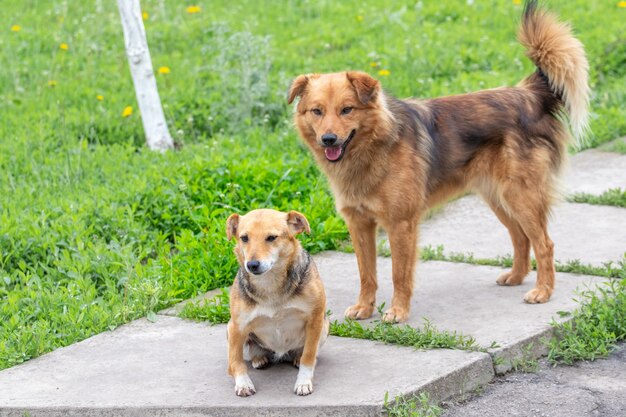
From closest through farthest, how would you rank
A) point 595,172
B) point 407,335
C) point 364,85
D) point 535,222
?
point 407,335 < point 364,85 < point 535,222 < point 595,172

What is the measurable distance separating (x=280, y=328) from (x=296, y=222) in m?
0.52

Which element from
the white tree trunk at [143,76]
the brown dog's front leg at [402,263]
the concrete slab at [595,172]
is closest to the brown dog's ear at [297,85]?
the brown dog's front leg at [402,263]

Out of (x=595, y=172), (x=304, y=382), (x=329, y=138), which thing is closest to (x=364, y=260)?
(x=329, y=138)

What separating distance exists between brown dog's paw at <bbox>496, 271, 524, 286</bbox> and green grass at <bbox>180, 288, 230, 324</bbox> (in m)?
1.71

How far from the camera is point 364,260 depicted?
18.2 ft

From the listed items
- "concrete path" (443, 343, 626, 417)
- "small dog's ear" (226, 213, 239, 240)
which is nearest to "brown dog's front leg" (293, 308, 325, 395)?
"small dog's ear" (226, 213, 239, 240)

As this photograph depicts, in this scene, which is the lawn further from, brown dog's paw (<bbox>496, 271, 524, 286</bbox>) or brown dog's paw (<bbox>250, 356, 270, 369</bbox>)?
brown dog's paw (<bbox>496, 271, 524, 286</bbox>)

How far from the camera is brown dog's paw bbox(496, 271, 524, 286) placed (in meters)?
5.90

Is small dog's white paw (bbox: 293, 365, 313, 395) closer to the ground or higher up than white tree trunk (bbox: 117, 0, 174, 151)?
closer to the ground

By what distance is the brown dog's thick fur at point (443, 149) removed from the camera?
17.6 ft

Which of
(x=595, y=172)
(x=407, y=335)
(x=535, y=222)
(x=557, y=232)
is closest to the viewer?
(x=407, y=335)

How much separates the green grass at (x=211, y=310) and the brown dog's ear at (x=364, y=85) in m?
1.42

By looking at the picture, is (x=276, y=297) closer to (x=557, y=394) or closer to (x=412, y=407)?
(x=412, y=407)

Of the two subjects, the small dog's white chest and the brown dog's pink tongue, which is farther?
the brown dog's pink tongue
